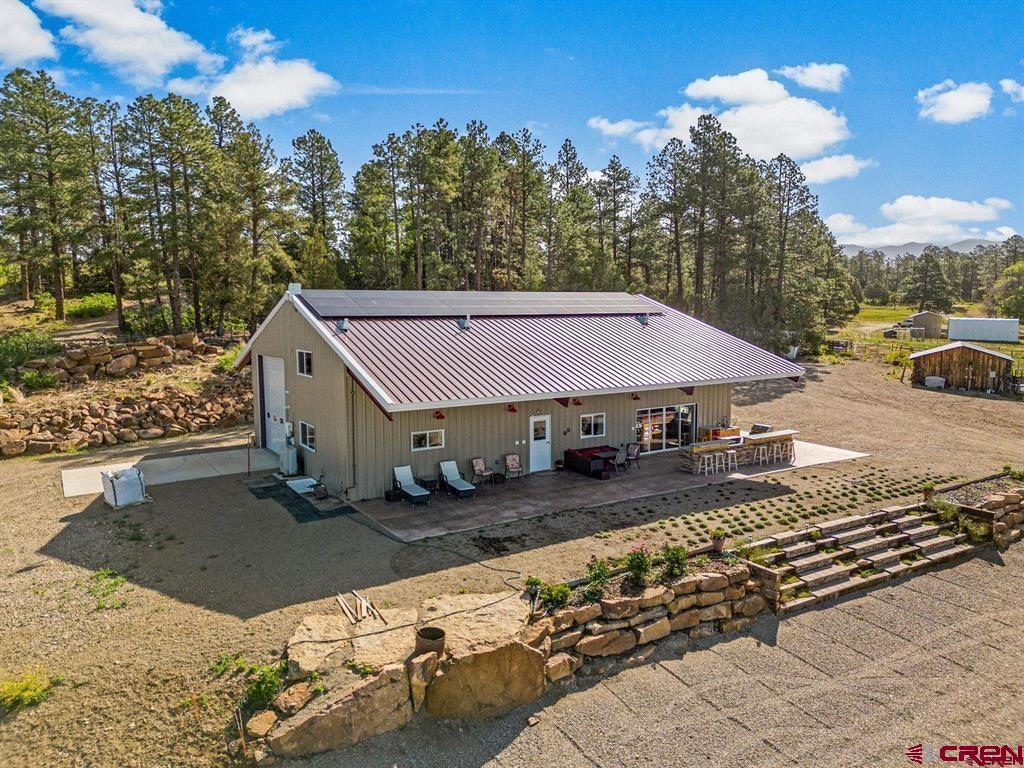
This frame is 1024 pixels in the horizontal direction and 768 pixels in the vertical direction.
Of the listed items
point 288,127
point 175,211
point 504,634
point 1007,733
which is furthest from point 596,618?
point 288,127

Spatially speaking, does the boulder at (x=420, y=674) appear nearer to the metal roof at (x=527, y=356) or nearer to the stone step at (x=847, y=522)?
the metal roof at (x=527, y=356)

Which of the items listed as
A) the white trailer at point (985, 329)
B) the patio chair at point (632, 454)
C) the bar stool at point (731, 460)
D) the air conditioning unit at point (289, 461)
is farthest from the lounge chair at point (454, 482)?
the white trailer at point (985, 329)

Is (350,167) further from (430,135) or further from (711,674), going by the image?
(711,674)

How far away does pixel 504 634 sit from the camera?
26.6 ft

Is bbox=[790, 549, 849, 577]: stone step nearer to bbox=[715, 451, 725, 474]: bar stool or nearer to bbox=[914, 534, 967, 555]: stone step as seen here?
bbox=[914, 534, 967, 555]: stone step

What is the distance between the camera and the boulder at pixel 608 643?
338 inches

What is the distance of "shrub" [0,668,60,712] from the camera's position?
700 centimetres

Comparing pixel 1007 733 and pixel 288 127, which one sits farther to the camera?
pixel 288 127

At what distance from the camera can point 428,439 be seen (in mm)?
14648

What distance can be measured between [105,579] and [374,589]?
4.45 metres

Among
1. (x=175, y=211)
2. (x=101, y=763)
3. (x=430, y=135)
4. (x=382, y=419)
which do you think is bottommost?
(x=101, y=763)

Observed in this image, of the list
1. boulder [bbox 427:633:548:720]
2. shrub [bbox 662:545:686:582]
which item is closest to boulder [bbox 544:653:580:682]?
boulder [bbox 427:633:548:720]

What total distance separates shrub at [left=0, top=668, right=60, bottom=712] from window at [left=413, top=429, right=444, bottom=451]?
8.16m

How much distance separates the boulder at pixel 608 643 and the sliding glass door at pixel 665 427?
9.69 m
